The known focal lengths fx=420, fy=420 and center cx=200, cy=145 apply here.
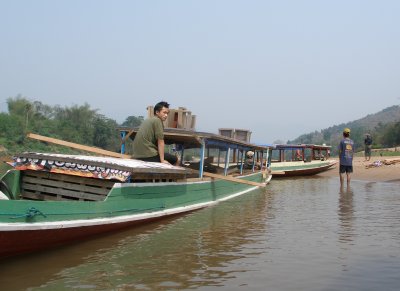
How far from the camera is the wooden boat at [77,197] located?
17.9 feet

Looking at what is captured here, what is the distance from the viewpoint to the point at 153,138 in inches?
347

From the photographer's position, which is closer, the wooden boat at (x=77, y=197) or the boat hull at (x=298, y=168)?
the wooden boat at (x=77, y=197)

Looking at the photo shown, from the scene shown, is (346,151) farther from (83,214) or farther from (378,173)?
(83,214)

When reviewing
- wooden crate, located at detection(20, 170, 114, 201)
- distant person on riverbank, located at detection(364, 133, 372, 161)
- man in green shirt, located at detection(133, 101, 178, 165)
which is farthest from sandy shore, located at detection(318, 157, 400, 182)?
wooden crate, located at detection(20, 170, 114, 201)

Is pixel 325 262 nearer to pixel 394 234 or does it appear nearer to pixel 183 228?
pixel 394 234

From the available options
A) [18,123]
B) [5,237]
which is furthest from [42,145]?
[5,237]

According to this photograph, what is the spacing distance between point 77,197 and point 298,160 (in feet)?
65.8

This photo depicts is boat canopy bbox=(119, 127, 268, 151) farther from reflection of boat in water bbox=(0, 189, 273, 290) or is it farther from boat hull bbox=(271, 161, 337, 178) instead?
boat hull bbox=(271, 161, 337, 178)

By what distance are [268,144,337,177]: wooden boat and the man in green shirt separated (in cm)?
1502

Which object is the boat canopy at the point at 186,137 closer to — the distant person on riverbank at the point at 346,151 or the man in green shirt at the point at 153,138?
the man in green shirt at the point at 153,138

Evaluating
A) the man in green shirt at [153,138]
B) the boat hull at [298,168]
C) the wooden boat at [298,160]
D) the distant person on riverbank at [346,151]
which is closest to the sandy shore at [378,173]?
the boat hull at [298,168]

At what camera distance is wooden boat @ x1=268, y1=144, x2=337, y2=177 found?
23859mm

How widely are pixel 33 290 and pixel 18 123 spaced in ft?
149

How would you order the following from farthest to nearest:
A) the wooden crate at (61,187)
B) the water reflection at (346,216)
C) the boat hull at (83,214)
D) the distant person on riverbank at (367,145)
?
the distant person on riverbank at (367,145) → the wooden crate at (61,187) → the water reflection at (346,216) → the boat hull at (83,214)
